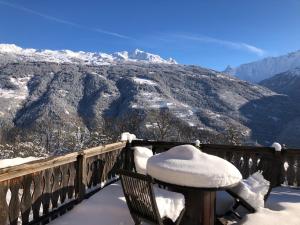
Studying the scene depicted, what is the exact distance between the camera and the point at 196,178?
438cm

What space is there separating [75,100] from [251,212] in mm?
141062

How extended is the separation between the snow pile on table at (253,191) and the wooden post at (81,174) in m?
2.25

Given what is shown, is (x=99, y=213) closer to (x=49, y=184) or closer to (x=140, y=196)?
(x=49, y=184)

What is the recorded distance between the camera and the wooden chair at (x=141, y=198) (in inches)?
157

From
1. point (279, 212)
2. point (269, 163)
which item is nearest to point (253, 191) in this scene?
point (279, 212)

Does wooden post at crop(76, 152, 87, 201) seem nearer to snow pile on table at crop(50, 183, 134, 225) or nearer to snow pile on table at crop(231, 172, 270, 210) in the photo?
snow pile on table at crop(50, 183, 134, 225)

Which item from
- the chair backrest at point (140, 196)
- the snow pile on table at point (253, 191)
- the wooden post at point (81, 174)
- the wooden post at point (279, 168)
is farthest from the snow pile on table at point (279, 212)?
the wooden post at point (81, 174)

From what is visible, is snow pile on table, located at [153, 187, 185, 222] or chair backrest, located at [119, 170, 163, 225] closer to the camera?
→ chair backrest, located at [119, 170, 163, 225]

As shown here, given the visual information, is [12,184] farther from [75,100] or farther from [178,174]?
[75,100]

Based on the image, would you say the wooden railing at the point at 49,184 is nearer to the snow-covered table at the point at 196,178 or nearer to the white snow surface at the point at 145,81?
the snow-covered table at the point at 196,178

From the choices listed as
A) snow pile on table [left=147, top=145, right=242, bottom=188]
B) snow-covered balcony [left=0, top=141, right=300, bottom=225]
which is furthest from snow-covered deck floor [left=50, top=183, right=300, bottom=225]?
snow pile on table [left=147, top=145, right=242, bottom=188]

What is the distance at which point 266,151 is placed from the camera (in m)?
7.68

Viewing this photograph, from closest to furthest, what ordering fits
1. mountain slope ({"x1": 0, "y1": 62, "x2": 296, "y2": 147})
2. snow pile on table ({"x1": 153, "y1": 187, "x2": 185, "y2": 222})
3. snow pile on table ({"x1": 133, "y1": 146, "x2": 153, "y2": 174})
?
snow pile on table ({"x1": 153, "y1": 187, "x2": 185, "y2": 222}), snow pile on table ({"x1": 133, "y1": 146, "x2": 153, "y2": 174}), mountain slope ({"x1": 0, "y1": 62, "x2": 296, "y2": 147})

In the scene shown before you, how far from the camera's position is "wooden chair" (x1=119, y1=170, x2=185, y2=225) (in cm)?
399
